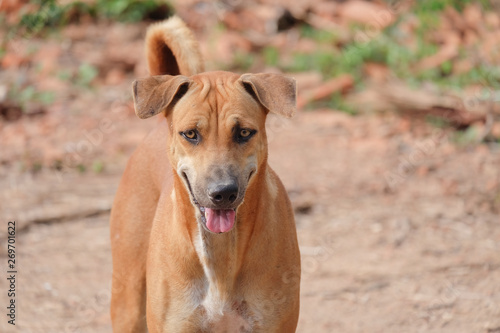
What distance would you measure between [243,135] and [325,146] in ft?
17.0

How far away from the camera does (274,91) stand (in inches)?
148

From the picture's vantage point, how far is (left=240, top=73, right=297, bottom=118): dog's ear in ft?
12.1

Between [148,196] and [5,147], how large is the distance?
4818 mm

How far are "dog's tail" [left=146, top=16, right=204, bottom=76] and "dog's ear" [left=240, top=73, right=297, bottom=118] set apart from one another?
0.78 m

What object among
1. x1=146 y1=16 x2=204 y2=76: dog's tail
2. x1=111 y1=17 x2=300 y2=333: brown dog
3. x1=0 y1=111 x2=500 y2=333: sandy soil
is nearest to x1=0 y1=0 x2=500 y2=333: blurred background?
x1=0 y1=111 x2=500 y2=333: sandy soil

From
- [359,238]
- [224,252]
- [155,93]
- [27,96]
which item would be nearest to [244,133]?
[155,93]

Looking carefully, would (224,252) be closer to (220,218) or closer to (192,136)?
(220,218)

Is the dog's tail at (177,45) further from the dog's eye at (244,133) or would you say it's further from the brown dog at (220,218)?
the dog's eye at (244,133)

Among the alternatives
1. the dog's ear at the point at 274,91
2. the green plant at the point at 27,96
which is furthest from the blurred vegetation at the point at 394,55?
the dog's ear at the point at 274,91

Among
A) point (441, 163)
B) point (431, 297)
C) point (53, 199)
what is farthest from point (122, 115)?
point (431, 297)

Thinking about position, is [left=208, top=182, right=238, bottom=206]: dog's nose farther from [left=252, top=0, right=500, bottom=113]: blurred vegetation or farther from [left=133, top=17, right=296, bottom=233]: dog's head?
[left=252, top=0, right=500, bottom=113]: blurred vegetation

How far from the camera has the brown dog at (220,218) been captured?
3602 mm

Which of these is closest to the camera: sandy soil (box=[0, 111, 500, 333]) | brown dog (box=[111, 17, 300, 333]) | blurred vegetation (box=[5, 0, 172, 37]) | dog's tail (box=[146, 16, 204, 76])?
brown dog (box=[111, 17, 300, 333])

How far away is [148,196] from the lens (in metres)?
A: 4.47
